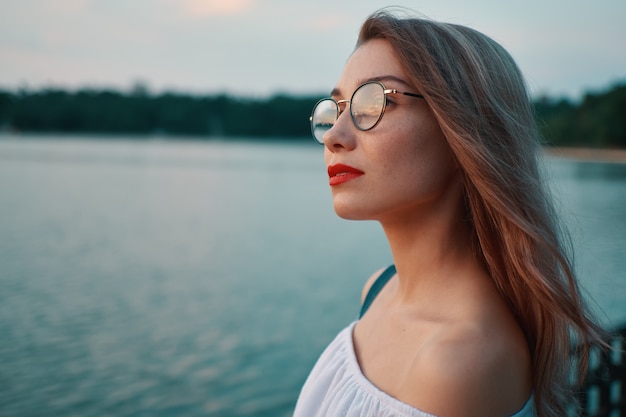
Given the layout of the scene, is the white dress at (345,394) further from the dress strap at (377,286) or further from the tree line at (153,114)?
the tree line at (153,114)

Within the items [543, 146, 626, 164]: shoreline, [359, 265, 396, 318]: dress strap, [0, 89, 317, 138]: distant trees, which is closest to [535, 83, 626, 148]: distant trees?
[543, 146, 626, 164]: shoreline

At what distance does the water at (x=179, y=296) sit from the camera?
26.3 ft

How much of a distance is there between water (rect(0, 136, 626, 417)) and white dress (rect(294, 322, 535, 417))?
0.67 m

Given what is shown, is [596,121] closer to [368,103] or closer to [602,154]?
[602,154]

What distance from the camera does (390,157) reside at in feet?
4.72

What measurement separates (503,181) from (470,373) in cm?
45

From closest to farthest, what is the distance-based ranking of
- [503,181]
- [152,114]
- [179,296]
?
1. [503,181]
2. [179,296]
3. [152,114]

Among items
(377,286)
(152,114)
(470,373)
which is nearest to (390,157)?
(470,373)

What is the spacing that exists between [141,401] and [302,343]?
332cm

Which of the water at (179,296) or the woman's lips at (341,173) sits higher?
the woman's lips at (341,173)

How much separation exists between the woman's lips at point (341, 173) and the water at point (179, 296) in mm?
727

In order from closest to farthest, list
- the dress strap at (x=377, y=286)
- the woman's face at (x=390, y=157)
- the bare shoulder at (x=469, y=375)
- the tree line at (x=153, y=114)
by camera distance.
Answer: the bare shoulder at (x=469, y=375), the woman's face at (x=390, y=157), the dress strap at (x=377, y=286), the tree line at (x=153, y=114)

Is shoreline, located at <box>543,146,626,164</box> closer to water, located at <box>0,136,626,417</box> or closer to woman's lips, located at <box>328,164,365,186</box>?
water, located at <box>0,136,626,417</box>

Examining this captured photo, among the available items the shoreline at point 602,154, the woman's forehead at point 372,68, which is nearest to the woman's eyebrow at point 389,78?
the woman's forehead at point 372,68
